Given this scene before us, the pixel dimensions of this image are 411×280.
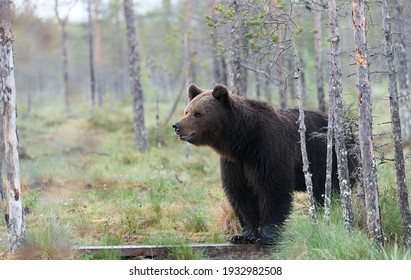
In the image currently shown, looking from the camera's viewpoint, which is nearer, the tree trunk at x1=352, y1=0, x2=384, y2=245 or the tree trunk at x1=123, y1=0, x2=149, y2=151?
the tree trunk at x1=352, y1=0, x2=384, y2=245

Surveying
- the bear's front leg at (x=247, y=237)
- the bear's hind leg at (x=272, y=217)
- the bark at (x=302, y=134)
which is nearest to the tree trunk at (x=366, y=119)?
the bark at (x=302, y=134)

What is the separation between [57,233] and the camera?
8305 mm

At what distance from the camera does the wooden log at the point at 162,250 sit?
8359 millimetres

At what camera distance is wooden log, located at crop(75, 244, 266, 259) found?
8.36 metres

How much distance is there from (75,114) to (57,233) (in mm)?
27838

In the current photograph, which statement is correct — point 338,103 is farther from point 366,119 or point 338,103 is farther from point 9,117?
point 9,117

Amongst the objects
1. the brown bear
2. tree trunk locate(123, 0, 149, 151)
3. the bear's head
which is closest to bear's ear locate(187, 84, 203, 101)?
the brown bear

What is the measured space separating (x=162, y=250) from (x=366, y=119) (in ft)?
10.2

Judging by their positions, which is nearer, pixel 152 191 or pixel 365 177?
pixel 365 177

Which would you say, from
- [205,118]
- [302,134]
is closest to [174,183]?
[205,118]

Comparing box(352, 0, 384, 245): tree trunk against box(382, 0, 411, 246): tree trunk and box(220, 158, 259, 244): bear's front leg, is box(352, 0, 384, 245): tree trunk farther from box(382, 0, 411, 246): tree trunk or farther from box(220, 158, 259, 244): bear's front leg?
box(220, 158, 259, 244): bear's front leg

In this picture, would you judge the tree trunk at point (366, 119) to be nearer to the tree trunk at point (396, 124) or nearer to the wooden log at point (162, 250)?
the tree trunk at point (396, 124)
